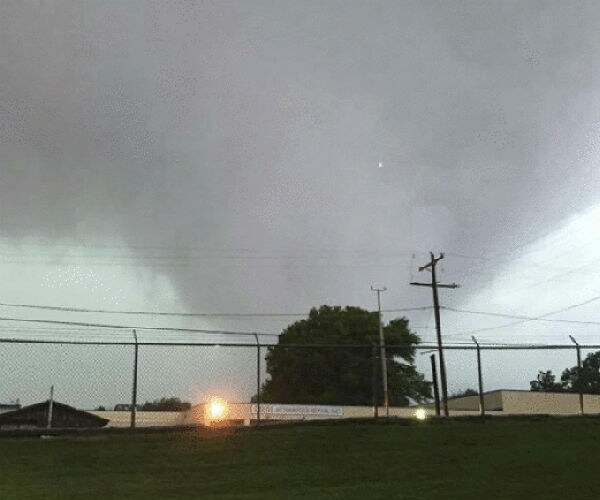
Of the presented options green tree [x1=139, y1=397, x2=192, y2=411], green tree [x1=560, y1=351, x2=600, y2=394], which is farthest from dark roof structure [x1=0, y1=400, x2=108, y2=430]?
green tree [x1=560, y1=351, x2=600, y2=394]

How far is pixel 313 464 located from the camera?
42.1ft

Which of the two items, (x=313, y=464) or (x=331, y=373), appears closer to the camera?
(x=313, y=464)

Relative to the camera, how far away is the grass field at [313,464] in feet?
36.1

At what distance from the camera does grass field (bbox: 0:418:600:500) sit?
433 inches

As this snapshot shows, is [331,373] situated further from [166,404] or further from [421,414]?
[166,404]

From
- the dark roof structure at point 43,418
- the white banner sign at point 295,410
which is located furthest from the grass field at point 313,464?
the white banner sign at point 295,410

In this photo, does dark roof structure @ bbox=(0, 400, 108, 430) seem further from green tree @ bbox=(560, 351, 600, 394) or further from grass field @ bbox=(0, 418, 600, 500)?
green tree @ bbox=(560, 351, 600, 394)

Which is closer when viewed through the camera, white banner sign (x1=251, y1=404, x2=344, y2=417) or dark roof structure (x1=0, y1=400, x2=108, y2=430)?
dark roof structure (x1=0, y1=400, x2=108, y2=430)

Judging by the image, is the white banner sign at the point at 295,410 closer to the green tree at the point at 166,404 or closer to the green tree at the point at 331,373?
the green tree at the point at 331,373

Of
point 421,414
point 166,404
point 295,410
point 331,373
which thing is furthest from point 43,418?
point 331,373

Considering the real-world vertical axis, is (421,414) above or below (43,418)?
below

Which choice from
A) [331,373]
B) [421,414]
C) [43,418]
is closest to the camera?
[43,418]

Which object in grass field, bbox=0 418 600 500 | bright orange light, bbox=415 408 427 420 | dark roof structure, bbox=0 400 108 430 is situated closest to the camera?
grass field, bbox=0 418 600 500

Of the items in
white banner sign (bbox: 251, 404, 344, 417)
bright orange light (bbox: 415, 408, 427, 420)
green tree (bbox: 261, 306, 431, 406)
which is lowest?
bright orange light (bbox: 415, 408, 427, 420)
